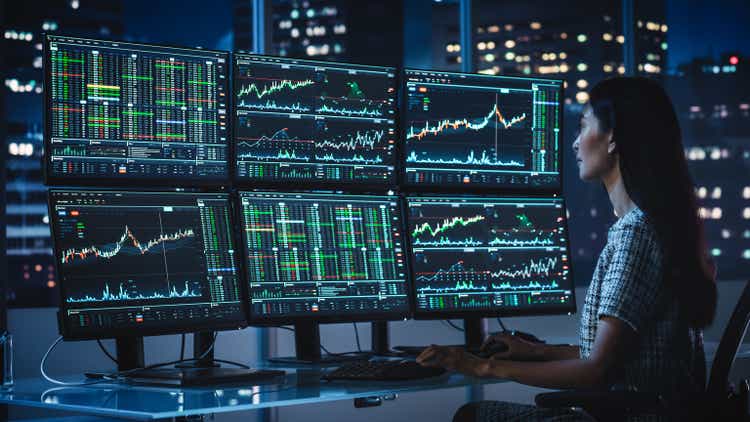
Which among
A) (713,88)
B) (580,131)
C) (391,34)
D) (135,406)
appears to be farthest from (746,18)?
(135,406)

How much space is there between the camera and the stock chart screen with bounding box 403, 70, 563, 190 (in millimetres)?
3270

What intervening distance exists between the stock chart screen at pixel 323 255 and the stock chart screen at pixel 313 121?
100 mm

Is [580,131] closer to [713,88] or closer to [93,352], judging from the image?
[93,352]

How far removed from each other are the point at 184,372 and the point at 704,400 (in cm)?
132

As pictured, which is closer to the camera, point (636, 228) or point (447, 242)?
point (636, 228)

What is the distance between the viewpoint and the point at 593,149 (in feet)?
8.01

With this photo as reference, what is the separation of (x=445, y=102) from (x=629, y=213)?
1.16 meters

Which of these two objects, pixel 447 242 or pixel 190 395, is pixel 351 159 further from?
pixel 190 395

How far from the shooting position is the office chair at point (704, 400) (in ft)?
6.83

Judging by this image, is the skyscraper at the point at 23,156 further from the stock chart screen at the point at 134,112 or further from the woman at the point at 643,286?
the woman at the point at 643,286

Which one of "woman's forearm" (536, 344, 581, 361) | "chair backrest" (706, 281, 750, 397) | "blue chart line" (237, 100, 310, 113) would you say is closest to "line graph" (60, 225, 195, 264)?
"blue chart line" (237, 100, 310, 113)

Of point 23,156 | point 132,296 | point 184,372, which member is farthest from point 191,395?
point 23,156

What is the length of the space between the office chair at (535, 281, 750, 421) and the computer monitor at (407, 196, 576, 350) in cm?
107

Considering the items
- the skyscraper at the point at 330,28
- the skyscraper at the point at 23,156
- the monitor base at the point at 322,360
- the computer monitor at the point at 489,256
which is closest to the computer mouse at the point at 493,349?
the computer monitor at the point at 489,256
